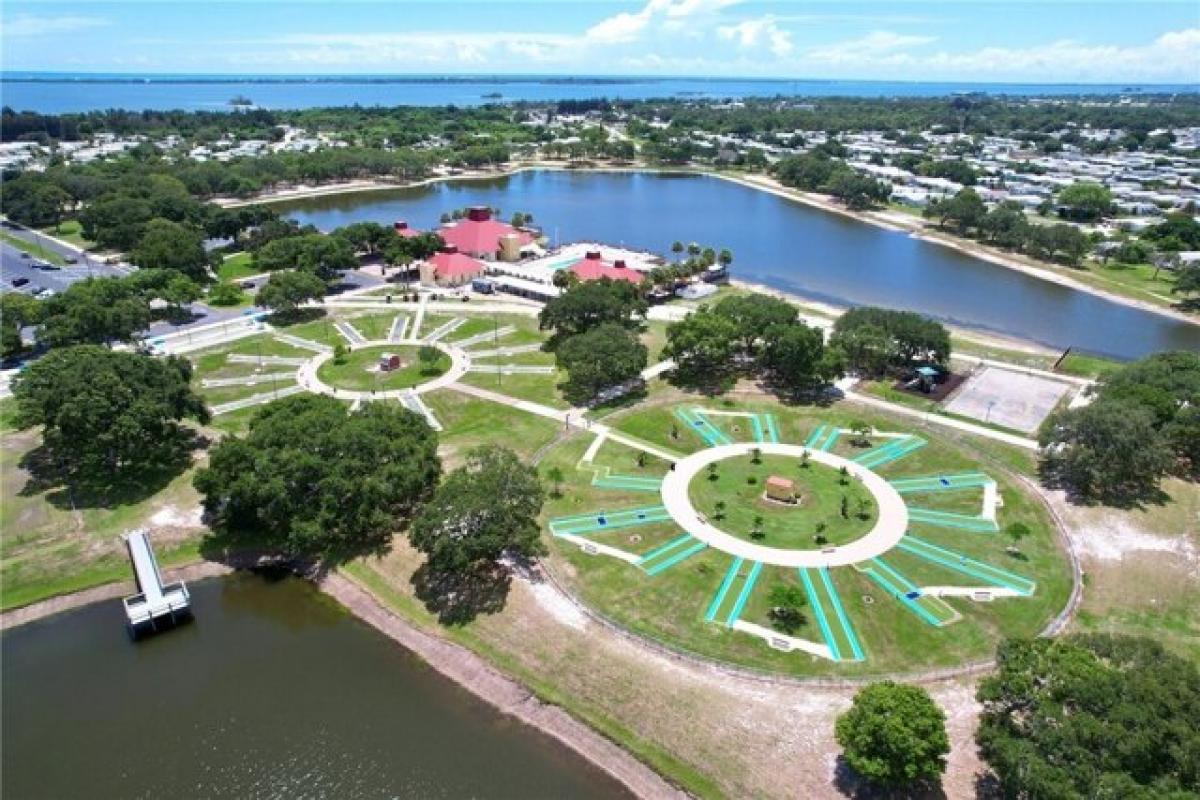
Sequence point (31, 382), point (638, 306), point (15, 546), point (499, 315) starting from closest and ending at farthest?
point (15, 546) → point (31, 382) → point (638, 306) → point (499, 315)

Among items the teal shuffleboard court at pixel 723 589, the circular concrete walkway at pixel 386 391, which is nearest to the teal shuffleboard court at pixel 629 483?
the teal shuffleboard court at pixel 723 589

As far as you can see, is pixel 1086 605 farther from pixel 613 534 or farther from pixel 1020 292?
pixel 1020 292

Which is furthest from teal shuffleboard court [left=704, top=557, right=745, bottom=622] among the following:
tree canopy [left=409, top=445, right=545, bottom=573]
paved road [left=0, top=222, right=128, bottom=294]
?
paved road [left=0, top=222, right=128, bottom=294]

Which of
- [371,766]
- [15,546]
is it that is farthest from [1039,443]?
[15,546]

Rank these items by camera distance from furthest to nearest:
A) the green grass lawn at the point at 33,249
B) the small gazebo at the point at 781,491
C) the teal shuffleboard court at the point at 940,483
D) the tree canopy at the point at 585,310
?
the green grass lawn at the point at 33,249 < the tree canopy at the point at 585,310 < the teal shuffleboard court at the point at 940,483 < the small gazebo at the point at 781,491

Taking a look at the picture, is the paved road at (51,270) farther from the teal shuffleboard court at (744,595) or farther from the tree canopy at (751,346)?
the teal shuffleboard court at (744,595)
